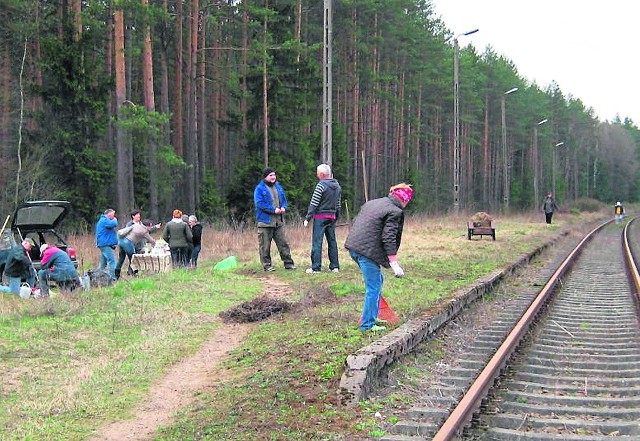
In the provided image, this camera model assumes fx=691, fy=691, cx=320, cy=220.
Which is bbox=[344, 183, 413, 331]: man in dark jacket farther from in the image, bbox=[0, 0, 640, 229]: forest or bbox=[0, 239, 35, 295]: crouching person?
bbox=[0, 0, 640, 229]: forest

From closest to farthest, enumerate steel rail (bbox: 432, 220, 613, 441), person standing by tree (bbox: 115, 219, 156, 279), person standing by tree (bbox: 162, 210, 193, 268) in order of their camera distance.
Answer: steel rail (bbox: 432, 220, 613, 441)
person standing by tree (bbox: 115, 219, 156, 279)
person standing by tree (bbox: 162, 210, 193, 268)

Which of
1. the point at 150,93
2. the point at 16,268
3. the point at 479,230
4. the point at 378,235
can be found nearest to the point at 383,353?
the point at 378,235

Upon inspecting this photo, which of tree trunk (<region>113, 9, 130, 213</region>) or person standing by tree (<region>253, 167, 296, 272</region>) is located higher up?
tree trunk (<region>113, 9, 130, 213</region>)

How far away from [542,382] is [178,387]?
3.48m

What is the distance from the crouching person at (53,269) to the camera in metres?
11.7

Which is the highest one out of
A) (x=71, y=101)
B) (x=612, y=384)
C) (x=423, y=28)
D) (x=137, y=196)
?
(x=423, y=28)

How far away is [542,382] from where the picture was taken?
6.52 m

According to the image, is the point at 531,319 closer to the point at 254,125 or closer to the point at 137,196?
the point at 137,196

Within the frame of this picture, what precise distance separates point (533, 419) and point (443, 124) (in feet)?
221

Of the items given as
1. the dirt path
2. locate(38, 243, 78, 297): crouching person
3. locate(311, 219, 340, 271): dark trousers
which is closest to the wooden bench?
locate(311, 219, 340, 271): dark trousers

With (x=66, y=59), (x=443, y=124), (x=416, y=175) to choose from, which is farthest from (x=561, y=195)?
(x=66, y=59)

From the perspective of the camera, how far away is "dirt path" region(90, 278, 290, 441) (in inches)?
217

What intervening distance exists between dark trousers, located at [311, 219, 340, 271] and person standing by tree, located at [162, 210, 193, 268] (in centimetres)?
357

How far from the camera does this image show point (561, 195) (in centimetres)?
9894
